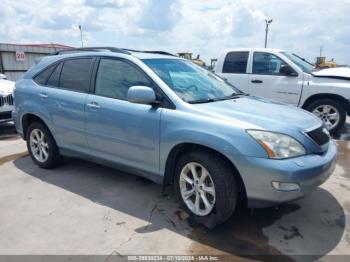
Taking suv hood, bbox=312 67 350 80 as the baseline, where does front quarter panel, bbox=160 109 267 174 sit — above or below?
below

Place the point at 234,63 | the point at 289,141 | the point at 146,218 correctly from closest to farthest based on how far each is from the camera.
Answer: the point at 289,141 < the point at 146,218 < the point at 234,63

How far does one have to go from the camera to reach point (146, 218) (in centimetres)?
349

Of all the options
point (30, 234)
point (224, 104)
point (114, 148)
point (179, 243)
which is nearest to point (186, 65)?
point (224, 104)

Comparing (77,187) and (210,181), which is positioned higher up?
(210,181)

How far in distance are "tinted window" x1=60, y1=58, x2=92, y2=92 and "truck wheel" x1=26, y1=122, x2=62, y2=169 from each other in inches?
31.9

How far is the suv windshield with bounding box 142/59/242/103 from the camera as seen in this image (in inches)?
143

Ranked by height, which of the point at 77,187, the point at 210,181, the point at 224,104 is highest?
the point at 224,104

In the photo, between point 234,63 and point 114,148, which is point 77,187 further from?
point 234,63

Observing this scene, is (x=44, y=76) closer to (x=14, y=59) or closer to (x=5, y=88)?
(x=5, y=88)

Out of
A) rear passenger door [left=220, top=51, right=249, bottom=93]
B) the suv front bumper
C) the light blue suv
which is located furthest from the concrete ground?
rear passenger door [left=220, top=51, right=249, bottom=93]

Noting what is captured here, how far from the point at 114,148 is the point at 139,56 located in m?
1.14

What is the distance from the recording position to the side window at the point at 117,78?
3789mm

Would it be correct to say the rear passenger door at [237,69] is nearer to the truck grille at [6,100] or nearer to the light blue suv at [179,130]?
the light blue suv at [179,130]

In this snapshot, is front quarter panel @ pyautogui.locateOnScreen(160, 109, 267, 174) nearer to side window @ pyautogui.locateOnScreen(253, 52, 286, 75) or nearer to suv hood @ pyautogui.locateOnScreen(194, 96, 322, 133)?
suv hood @ pyautogui.locateOnScreen(194, 96, 322, 133)
